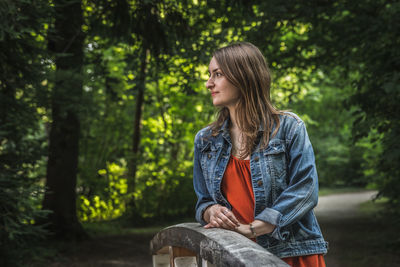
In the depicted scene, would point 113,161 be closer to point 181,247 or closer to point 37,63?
point 37,63

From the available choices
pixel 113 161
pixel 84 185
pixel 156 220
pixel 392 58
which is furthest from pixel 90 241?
pixel 392 58

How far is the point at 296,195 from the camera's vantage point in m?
1.77

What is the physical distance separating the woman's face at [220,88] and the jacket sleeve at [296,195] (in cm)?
38

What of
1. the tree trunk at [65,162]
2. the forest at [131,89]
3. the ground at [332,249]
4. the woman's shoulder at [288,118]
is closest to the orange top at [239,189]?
the woman's shoulder at [288,118]

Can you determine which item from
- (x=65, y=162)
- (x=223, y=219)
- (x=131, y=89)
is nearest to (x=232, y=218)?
(x=223, y=219)

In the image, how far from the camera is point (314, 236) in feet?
6.15

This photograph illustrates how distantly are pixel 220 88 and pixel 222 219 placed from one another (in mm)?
Answer: 611

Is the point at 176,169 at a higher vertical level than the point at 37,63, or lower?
lower

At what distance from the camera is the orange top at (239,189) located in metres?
1.96

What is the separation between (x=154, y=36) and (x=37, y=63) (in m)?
2.00

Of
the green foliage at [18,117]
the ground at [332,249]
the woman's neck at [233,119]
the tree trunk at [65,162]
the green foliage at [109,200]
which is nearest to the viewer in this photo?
the woman's neck at [233,119]

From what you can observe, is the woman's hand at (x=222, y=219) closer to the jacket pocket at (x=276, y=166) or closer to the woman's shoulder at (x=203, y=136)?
the jacket pocket at (x=276, y=166)

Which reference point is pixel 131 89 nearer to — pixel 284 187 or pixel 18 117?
pixel 18 117

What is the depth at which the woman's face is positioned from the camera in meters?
2.01
